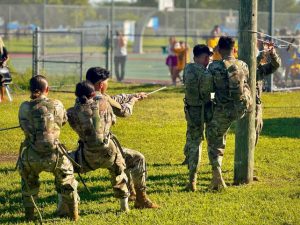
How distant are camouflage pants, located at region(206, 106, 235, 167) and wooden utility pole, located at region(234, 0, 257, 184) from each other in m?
0.48

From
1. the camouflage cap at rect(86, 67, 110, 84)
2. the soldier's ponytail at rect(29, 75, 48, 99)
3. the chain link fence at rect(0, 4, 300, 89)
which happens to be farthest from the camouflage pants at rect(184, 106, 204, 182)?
the chain link fence at rect(0, 4, 300, 89)

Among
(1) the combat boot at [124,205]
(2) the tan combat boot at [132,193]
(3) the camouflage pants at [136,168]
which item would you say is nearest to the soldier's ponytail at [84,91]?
(3) the camouflage pants at [136,168]

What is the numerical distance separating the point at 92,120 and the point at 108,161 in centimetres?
51

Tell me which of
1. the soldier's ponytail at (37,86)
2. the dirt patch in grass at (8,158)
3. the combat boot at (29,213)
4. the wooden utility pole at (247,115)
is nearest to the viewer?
the soldier's ponytail at (37,86)

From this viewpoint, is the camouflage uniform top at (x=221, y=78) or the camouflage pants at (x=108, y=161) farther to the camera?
the camouflage uniform top at (x=221, y=78)

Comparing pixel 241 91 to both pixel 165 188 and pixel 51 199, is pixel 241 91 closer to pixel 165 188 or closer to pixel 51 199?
pixel 165 188

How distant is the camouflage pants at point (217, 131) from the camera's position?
10.4 metres

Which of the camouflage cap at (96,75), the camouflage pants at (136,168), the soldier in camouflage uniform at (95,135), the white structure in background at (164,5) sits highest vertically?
the white structure in background at (164,5)

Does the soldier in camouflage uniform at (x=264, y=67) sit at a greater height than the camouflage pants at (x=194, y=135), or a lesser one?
greater

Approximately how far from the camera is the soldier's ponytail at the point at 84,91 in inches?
344

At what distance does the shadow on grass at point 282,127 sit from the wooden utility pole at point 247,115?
178 inches

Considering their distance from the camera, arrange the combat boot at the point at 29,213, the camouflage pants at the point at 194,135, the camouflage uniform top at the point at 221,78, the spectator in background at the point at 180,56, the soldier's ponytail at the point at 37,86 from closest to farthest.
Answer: the soldier's ponytail at the point at 37,86 → the combat boot at the point at 29,213 → the camouflage uniform top at the point at 221,78 → the camouflage pants at the point at 194,135 → the spectator in background at the point at 180,56

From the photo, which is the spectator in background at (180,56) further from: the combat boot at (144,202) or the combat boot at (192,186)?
the combat boot at (144,202)

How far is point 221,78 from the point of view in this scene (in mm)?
10289
